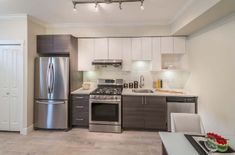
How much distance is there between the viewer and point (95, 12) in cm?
376

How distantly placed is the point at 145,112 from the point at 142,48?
→ 176 centimetres

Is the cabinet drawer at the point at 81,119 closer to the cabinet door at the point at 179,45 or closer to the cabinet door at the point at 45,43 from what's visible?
the cabinet door at the point at 45,43

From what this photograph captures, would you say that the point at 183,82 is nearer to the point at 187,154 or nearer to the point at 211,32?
the point at 211,32

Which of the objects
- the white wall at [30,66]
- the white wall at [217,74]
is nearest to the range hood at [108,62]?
the white wall at [30,66]

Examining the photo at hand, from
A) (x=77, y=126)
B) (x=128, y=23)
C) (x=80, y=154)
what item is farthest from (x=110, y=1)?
(x=77, y=126)

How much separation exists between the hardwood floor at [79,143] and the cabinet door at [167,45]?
2227 mm

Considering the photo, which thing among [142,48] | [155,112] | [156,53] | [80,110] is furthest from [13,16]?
[155,112]

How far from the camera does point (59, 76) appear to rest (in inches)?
164

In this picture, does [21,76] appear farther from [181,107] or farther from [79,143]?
[181,107]

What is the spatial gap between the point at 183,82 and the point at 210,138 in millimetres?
3298

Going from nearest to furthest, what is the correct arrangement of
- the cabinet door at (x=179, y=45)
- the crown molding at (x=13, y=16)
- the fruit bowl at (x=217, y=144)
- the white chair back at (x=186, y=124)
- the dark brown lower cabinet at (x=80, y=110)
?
the fruit bowl at (x=217, y=144)
the white chair back at (x=186, y=124)
the crown molding at (x=13, y=16)
the dark brown lower cabinet at (x=80, y=110)
the cabinet door at (x=179, y=45)

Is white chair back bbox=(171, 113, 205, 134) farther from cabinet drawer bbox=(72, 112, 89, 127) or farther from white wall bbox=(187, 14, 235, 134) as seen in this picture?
cabinet drawer bbox=(72, 112, 89, 127)

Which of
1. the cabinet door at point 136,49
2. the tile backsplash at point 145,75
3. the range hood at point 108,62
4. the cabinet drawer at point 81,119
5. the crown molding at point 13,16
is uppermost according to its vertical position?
the crown molding at point 13,16

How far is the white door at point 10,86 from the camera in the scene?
13.3 feet
